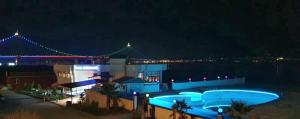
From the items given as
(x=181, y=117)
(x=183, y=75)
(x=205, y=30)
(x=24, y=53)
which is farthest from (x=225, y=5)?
(x=181, y=117)

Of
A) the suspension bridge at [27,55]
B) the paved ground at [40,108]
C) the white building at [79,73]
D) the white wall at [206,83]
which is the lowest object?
the paved ground at [40,108]

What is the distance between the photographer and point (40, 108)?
2783 cm

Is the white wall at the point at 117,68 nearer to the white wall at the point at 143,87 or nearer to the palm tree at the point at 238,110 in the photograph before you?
the white wall at the point at 143,87

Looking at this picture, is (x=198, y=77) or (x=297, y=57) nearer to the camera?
(x=198, y=77)

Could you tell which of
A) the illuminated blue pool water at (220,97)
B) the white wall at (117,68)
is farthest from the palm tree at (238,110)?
the white wall at (117,68)

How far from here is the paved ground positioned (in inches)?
938

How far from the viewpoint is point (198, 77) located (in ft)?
146

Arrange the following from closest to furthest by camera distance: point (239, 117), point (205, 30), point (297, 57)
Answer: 1. point (239, 117)
2. point (297, 57)
3. point (205, 30)

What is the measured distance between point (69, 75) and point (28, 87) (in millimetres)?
6452

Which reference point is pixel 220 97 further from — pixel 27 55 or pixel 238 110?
pixel 27 55

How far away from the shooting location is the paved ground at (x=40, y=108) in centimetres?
2382

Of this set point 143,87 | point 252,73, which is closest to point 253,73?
point 252,73

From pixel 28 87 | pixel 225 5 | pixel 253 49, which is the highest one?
pixel 225 5

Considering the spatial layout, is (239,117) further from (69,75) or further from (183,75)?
(183,75)
